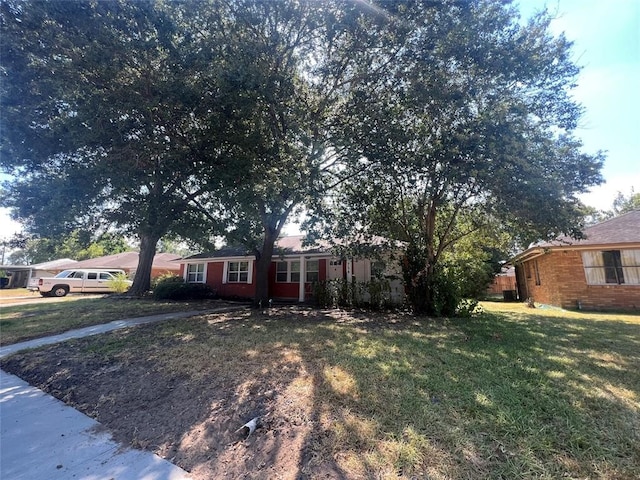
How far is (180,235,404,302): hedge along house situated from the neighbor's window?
781cm

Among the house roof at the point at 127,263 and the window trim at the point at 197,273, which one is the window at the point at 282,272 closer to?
the window trim at the point at 197,273

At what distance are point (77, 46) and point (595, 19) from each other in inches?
453

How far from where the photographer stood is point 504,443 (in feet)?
9.96

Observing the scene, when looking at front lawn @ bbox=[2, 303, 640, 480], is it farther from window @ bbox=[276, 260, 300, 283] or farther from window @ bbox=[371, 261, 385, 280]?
window @ bbox=[276, 260, 300, 283]

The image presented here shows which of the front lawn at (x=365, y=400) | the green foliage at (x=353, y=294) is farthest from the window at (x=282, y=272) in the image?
the front lawn at (x=365, y=400)

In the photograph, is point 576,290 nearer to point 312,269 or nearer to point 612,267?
point 612,267

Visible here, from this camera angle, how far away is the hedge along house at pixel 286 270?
15.3 metres

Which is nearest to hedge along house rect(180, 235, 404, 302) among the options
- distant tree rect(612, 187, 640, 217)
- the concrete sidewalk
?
the concrete sidewalk

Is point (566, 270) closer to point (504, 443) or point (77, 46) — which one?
point (504, 443)

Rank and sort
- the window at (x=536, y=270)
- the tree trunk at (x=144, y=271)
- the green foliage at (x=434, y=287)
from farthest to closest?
1. the tree trunk at (x=144, y=271)
2. the window at (x=536, y=270)
3. the green foliage at (x=434, y=287)

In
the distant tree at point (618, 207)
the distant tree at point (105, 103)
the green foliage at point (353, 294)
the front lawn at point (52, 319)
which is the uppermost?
the distant tree at point (618, 207)

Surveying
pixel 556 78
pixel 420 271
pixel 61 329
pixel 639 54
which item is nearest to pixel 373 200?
pixel 420 271

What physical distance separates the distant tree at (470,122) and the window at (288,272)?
7.57 meters

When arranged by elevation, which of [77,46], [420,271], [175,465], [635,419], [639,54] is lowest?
[175,465]
